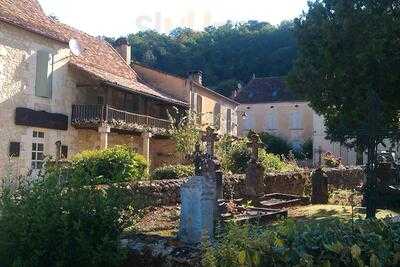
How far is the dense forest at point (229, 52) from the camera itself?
197ft

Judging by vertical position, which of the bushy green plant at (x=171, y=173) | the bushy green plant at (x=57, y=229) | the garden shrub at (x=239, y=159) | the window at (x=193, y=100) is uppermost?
the window at (x=193, y=100)

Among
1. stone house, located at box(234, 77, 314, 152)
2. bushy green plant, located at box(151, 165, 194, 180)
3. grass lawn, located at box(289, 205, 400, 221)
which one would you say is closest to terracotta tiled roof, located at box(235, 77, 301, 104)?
stone house, located at box(234, 77, 314, 152)

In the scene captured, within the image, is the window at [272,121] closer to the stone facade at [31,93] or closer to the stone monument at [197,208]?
the stone facade at [31,93]

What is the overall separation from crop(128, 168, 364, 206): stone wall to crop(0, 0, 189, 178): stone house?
4182mm

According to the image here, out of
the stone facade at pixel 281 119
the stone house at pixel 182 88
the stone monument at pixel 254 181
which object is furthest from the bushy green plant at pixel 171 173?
the stone facade at pixel 281 119

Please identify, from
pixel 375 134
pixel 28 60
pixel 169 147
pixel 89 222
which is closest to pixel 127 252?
pixel 89 222

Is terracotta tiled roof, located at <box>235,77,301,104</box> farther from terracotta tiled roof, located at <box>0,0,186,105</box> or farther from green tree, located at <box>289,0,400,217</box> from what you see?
green tree, located at <box>289,0,400,217</box>

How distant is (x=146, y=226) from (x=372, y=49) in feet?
22.3

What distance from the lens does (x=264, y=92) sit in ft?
167

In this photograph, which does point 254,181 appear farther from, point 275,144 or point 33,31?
point 275,144

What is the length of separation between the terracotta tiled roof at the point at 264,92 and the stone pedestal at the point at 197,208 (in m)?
41.9

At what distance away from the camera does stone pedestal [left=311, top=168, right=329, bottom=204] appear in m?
16.4

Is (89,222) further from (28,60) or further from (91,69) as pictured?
(91,69)

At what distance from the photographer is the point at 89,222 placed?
6.48m
